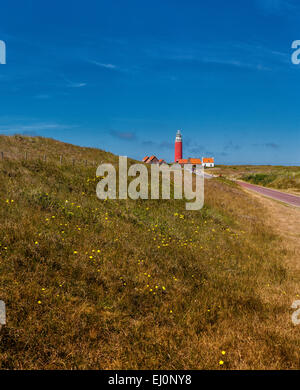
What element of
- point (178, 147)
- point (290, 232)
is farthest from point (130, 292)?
point (178, 147)

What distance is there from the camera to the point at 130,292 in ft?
15.3

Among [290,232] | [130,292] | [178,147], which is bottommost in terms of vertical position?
[130,292]

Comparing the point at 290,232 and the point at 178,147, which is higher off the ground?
the point at 178,147

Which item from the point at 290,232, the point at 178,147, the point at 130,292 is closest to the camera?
the point at 130,292

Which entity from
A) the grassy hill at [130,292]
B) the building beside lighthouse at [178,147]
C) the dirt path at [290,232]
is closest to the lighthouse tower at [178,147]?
the building beside lighthouse at [178,147]

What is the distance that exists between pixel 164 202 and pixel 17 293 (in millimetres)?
8366

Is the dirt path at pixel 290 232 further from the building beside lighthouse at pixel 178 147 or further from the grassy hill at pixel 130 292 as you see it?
the building beside lighthouse at pixel 178 147

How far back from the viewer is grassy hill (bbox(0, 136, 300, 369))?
3352 mm

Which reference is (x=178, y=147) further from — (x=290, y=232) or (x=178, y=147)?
(x=290, y=232)

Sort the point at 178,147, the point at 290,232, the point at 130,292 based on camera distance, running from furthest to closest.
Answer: the point at 178,147 < the point at 290,232 < the point at 130,292

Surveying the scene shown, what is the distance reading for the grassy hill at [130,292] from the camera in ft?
11.0

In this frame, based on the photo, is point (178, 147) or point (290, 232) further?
point (178, 147)
